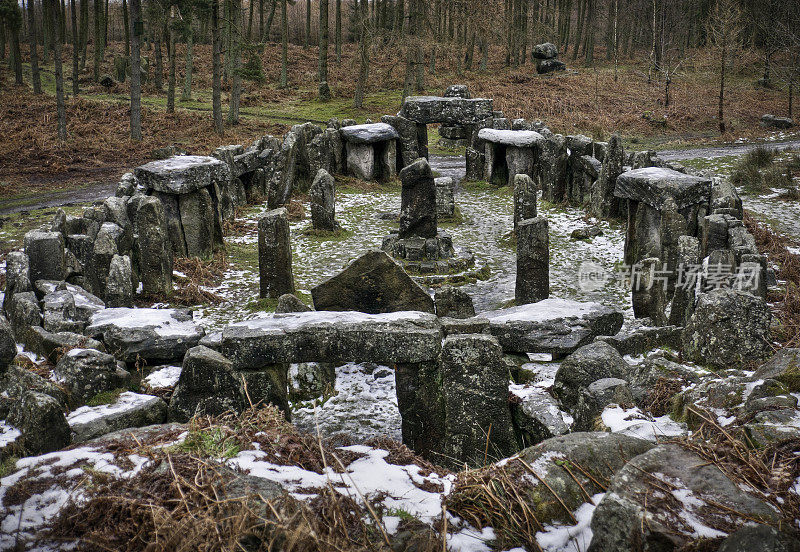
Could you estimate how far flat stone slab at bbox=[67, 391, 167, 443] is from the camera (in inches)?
231

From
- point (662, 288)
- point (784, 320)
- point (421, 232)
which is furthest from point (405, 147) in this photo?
point (784, 320)

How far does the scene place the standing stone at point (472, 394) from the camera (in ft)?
18.4

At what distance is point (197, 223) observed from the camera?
502 inches

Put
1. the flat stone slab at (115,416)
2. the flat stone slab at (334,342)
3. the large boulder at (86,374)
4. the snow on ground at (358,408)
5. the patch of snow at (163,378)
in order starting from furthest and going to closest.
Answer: the patch of snow at (163,378), the snow on ground at (358,408), the large boulder at (86,374), the flat stone slab at (115,416), the flat stone slab at (334,342)

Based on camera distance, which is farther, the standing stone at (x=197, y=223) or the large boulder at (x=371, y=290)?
the standing stone at (x=197, y=223)

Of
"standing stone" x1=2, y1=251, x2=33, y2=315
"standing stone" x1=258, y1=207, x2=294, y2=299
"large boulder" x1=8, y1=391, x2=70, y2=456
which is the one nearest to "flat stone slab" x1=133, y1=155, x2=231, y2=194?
"standing stone" x1=258, y1=207, x2=294, y2=299

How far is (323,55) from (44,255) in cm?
2494

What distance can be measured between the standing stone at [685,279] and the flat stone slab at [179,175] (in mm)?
8558

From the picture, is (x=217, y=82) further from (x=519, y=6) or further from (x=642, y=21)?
(x=642, y=21)

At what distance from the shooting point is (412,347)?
5.73 m

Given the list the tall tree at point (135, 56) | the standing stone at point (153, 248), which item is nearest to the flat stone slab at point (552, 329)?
the standing stone at point (153, 248)

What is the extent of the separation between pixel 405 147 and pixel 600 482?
56.1ft

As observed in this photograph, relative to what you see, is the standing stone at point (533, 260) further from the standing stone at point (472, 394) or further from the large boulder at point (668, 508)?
the large boulder at point (668, 508)

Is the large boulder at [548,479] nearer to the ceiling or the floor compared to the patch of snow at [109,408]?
nearer to the ceiling
